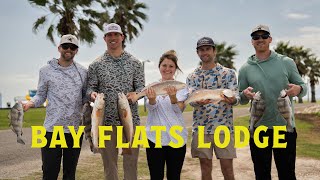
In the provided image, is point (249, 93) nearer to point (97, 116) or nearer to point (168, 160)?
point (168, 160)

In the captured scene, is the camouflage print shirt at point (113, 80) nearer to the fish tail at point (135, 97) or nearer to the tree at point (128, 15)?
the fish tail at point (135, 97)

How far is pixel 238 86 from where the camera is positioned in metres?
6.06

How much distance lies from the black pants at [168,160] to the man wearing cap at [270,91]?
1136 mm

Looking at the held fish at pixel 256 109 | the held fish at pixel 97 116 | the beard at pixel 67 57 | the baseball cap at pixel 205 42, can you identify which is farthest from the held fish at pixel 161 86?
the beard at pixel 67 57

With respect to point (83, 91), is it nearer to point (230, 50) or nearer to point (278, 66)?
point (278, 66)

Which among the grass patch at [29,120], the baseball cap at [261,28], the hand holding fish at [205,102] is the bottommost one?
the grass patch at [29,120]

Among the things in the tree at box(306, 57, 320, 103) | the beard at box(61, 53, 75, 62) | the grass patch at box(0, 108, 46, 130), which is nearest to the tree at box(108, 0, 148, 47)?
the grass patch at box(0, 108, 46, 130)

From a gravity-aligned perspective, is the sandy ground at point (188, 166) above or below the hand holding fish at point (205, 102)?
below

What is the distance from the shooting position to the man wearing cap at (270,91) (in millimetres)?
5730

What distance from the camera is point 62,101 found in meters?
5.76

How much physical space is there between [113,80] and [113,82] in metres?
0.03

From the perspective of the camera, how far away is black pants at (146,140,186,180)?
5621 millimetres

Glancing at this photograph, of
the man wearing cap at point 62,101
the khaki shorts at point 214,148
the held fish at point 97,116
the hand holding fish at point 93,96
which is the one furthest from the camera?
the khaki shorts at point 214,148

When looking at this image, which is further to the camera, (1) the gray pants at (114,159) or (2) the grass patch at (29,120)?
(2) the grass patch at (29,120)
